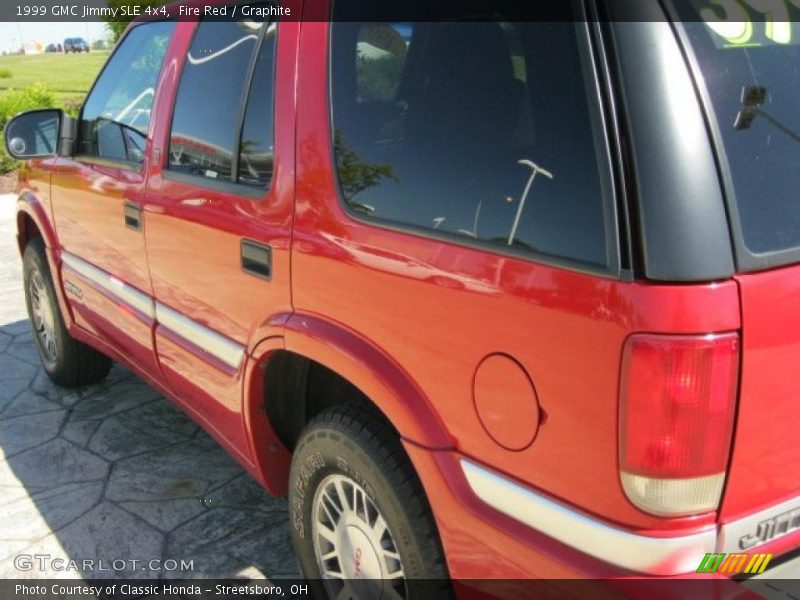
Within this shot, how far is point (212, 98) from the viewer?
262 centimetres

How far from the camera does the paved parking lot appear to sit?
9.46ft

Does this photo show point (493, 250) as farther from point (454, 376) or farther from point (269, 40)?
point (269, 40)

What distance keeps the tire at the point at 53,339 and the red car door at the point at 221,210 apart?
1.41m

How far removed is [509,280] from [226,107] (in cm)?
142

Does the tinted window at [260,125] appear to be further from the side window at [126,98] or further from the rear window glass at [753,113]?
the rear window glass at [753,113]

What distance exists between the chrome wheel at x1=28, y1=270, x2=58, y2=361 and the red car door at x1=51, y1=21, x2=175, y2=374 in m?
0.52

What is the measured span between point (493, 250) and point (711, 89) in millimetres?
499

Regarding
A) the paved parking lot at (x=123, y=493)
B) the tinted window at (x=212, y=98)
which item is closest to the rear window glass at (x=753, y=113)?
the tinted window at (x=212, y=98)

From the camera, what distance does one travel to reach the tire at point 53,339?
4.18 meters

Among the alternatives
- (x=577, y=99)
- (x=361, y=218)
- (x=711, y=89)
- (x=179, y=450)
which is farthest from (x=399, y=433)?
(x=179, y=450)

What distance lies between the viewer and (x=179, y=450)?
3.68 metres

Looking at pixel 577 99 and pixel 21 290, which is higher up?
pixel 577 99

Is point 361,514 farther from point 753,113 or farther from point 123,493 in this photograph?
point 123,493

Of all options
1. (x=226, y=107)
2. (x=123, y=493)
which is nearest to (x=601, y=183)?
(x=226, y=107)
